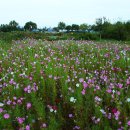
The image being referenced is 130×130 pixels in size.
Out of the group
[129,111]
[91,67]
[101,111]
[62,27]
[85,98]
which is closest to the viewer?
[101,111]

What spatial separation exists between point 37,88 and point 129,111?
1.47 metres

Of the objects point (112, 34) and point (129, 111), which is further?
point (112, 34)

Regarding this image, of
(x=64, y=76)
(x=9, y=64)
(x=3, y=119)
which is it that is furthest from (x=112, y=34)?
(x=3, y=119)

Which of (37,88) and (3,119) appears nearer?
(3,119)

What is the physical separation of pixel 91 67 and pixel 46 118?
10.5 feet

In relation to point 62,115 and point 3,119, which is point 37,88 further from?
point 3,119

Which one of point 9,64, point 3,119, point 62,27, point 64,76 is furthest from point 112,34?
point 62,27

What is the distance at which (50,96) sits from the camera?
15.3ft

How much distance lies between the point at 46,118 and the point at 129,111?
41.9 inches

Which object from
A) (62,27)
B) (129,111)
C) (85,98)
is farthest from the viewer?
(62,27)

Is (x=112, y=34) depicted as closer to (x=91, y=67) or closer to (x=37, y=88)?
(x=91, y=67)

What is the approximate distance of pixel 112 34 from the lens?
27.6 metres

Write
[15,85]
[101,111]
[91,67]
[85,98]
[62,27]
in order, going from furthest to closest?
[62,27], [91,67], [15,85], [85,98], [101,111]

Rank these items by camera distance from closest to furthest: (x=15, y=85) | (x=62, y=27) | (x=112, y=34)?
(x=15, y=85) < (x=112, y=34) < (x=62, y=27)
